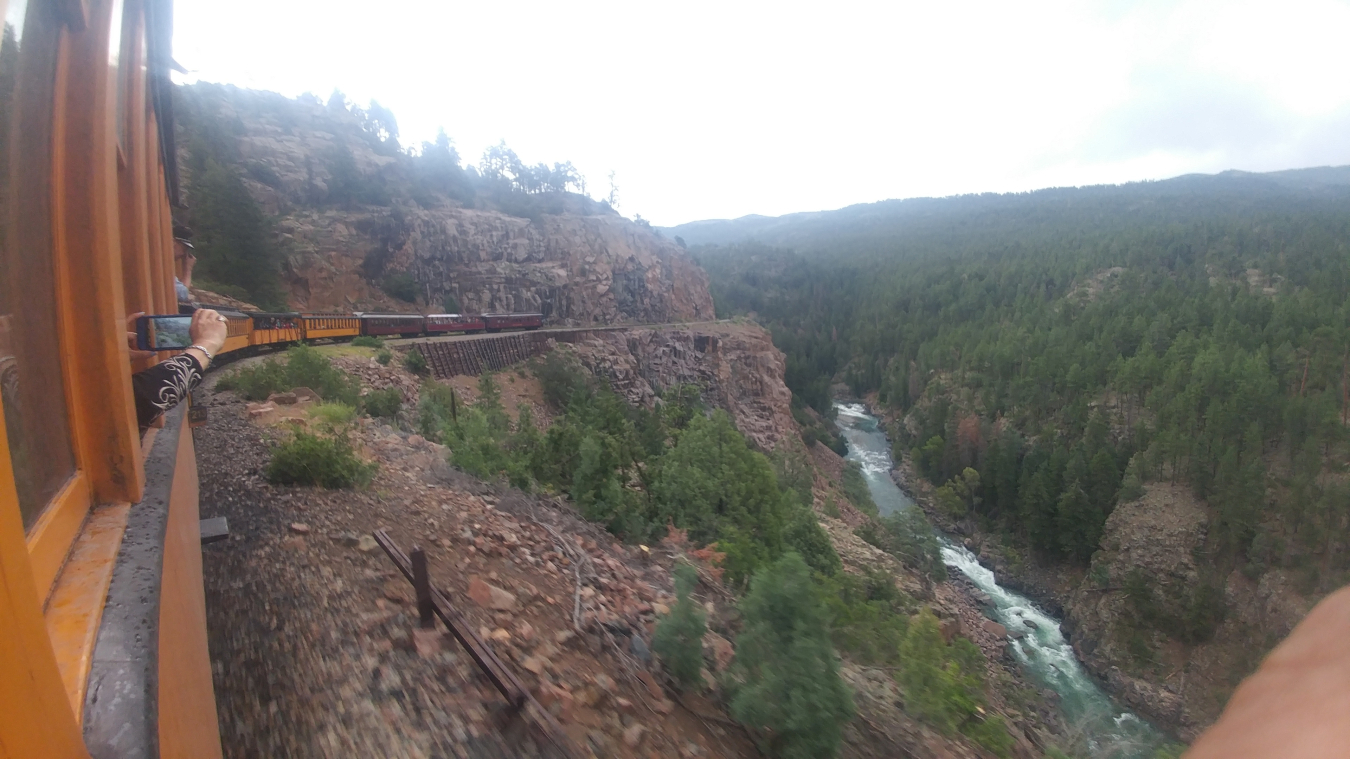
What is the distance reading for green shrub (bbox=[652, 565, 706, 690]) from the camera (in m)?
4.35

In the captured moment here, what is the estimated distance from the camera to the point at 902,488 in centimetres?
4931

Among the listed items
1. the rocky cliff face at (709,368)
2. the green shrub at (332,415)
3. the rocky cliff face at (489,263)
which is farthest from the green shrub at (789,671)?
the rocky cliff face at (489,263)

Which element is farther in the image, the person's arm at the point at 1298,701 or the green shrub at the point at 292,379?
the green shrub at the point at 292,379

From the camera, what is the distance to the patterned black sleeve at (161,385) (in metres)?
3.01

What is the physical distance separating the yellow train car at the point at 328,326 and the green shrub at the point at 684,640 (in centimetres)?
2104

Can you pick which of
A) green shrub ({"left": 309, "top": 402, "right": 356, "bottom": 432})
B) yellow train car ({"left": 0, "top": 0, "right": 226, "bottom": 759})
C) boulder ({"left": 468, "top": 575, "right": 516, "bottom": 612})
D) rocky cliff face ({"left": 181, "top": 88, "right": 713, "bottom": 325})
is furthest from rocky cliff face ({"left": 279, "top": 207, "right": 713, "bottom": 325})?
yellow train car ({"left": 0, "top": 0, "right": 226, "bottom": 759})

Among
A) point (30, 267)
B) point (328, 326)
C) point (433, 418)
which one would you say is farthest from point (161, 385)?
point (328, 326)

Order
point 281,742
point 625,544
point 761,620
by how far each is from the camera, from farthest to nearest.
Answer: point 625,544, point 761,620, point 281,742

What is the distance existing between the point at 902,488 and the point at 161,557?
5211 cm

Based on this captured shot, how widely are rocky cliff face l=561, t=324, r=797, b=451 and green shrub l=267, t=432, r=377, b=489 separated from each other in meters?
26.3

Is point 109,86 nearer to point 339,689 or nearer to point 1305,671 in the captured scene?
point 339,689

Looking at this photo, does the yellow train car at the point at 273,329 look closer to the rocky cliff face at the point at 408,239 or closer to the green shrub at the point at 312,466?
the green shrub at the point at 312,466

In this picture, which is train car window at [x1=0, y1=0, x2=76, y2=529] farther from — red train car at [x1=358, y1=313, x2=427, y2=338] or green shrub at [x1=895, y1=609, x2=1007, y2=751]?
red train car at [x1=358, y1=313, x2=427, y2=338]

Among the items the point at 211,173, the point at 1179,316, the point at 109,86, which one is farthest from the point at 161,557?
the point at 1179,316
